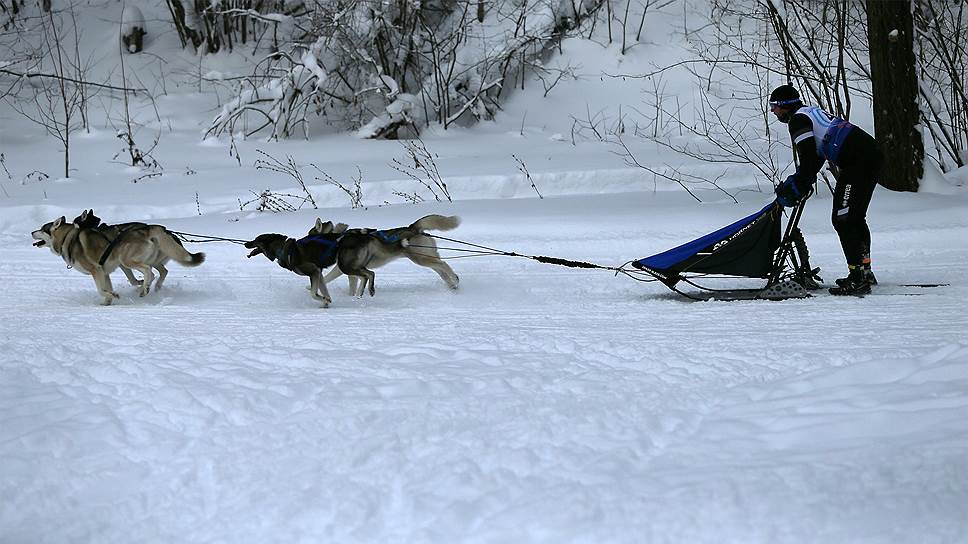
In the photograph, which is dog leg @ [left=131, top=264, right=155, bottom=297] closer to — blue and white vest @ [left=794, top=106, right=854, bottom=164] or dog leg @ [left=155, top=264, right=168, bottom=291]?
dog leg @ [left=155, top=264, right=168, bottom=291]

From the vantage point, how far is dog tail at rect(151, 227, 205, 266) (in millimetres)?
7617

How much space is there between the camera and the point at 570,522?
3082mm

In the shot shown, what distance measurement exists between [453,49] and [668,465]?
577 inches

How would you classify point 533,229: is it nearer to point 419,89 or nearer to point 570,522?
point 570,522

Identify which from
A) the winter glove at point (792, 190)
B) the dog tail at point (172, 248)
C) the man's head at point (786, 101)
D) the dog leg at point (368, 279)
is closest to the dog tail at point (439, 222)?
the dog leg at point (368, 279)

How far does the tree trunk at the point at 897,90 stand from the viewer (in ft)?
34.1

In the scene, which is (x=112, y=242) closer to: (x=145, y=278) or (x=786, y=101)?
(x=145, y=278)

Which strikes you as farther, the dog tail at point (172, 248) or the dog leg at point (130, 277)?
the dog leg at point (130, 277)

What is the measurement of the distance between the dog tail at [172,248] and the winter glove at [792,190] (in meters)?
4.80

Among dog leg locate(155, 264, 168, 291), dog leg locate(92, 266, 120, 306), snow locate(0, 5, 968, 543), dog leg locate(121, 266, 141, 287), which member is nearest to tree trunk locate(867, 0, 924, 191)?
snow locate(0, 5, 968, 543)

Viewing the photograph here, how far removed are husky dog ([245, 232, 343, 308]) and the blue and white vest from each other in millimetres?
3716

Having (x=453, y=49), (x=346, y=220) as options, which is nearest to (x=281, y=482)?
(x=346, y=220)

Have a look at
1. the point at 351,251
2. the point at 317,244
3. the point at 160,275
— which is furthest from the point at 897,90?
the point at 160,275

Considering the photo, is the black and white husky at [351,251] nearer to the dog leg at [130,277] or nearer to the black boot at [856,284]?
the dog leg at [130,277]
